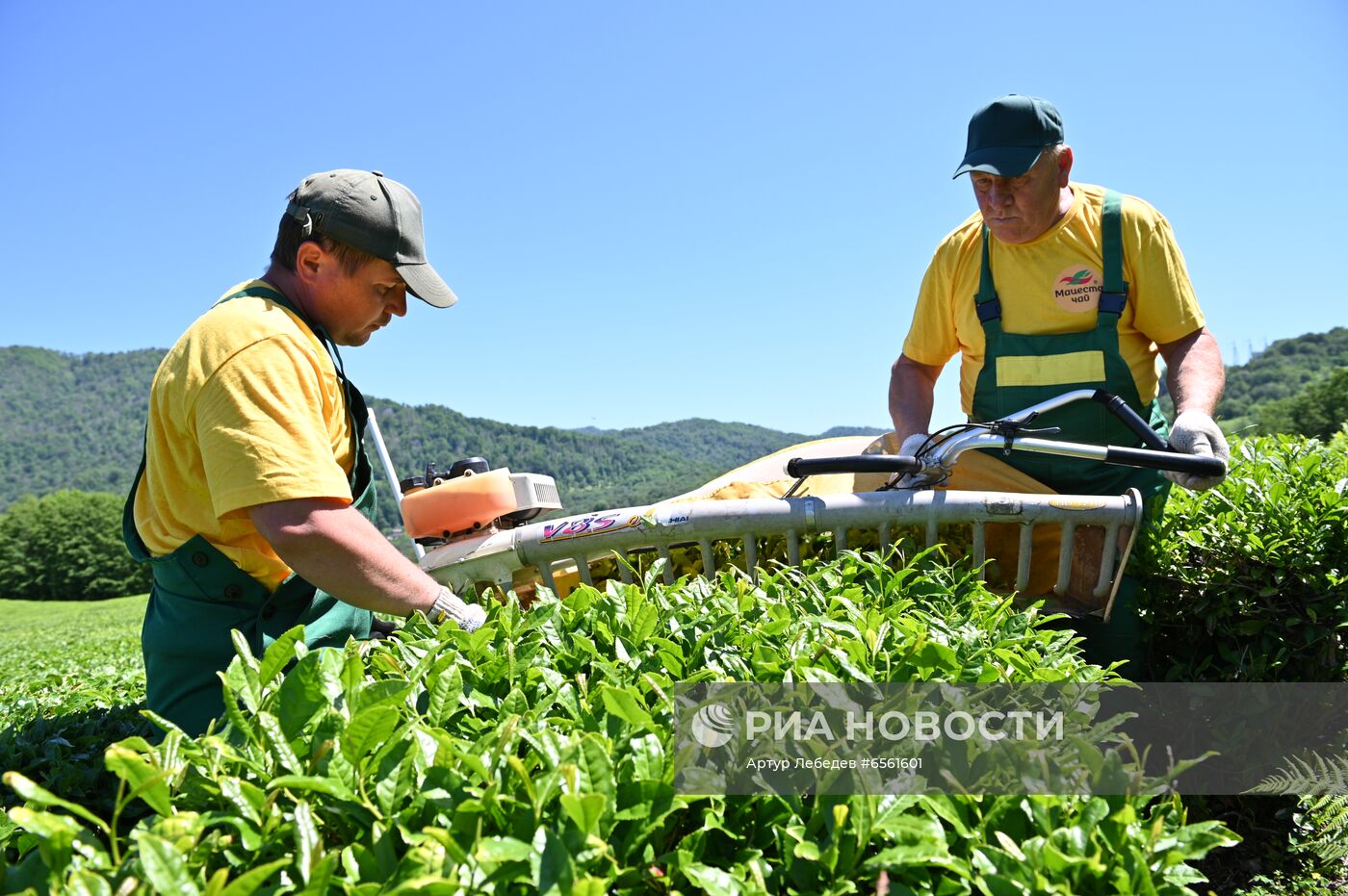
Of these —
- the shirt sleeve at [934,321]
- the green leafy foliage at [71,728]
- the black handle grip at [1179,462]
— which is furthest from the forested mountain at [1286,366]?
the green leafy foliage at [71,728]

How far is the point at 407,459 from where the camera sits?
170625 mm

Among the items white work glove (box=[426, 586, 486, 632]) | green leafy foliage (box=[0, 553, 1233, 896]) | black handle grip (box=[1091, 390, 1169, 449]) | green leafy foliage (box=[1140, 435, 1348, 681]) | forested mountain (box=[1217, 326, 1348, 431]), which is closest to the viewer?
green leafy foliage (box=[0, 553, 1233, 896])

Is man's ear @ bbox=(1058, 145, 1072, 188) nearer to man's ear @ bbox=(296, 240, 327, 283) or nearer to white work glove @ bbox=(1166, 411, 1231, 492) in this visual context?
white work glove @ bbox=(1166, 411, 1231, 492)

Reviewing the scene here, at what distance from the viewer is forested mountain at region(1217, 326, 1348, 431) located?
71.1 meters

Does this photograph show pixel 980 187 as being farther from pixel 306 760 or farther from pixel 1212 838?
pixel 306 760

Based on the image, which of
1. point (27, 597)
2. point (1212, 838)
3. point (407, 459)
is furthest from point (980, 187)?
point (407, 459)

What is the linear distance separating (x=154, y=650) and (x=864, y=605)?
1.98 m

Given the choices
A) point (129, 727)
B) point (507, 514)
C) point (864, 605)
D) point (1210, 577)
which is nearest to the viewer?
point (864, 605)

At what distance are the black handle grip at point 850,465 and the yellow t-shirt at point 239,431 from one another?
4.95 ft

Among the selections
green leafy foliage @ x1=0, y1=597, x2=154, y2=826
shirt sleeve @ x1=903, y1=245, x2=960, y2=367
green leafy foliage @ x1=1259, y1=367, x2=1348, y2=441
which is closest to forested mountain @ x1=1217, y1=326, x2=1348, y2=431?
green leafy foliage @ x1=1259, y1=367, x2=1348, y2=441

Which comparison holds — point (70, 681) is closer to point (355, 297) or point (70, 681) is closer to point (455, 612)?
point (355, 297)

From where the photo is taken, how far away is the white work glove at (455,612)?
254cm

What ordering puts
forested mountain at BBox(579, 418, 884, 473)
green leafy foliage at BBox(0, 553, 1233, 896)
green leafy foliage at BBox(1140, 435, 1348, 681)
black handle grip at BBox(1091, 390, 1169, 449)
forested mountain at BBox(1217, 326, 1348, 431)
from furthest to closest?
forested mountain at BBox(579, 418, 884, 473)
forested mountain at BBox(1217, 326, 1348, 431)
green leafy foliage at BBox(1140, 435, 1348, 681)
black handle grip at BBox(1091, 390, 1169, 449)
green leafy foliage at BBox(0, 553, 1233, 896)

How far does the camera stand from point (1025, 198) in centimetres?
381
